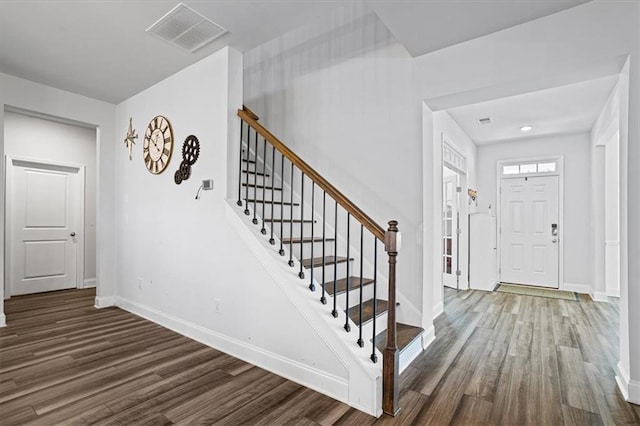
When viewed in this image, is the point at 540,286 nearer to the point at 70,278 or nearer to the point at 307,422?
the point at 307,422

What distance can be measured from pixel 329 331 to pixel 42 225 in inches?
215

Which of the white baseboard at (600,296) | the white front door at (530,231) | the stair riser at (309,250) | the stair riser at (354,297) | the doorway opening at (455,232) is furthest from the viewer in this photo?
the white front door at (530,231)

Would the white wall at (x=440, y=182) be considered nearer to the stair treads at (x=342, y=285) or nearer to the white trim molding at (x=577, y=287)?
the stair treads at (x=342, y=285)

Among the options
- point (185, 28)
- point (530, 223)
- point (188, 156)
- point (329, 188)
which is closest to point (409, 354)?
point (329, 188)

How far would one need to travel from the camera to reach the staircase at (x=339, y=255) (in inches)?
81.0

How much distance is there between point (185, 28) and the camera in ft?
8.87

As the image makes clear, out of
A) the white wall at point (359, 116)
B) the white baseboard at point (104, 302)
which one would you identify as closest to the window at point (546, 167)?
the white wall at point (359, 116)

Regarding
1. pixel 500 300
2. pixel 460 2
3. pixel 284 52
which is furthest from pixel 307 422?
pixel 500 300

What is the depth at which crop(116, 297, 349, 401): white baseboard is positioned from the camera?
7.29 feet

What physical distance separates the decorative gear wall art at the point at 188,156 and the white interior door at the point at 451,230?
400 centimetres

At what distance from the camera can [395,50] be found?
3195 millimetres

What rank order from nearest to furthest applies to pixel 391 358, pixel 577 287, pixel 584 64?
1. pixel 391 358
2. pixel 584 64
3. pixel 577 287

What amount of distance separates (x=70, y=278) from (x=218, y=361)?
14.4ft

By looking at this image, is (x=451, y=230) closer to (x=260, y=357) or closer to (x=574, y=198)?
(x=574, y=198)
